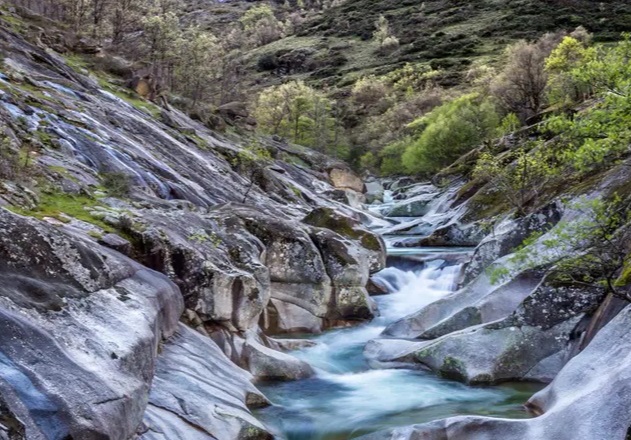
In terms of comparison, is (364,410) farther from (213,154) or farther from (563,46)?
(563,46)

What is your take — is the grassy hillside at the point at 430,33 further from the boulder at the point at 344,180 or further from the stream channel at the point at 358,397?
the stream channel at the point at 358,397

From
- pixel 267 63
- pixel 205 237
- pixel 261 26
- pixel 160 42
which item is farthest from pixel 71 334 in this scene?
pixel 261 26

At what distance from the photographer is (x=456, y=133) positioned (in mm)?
53781

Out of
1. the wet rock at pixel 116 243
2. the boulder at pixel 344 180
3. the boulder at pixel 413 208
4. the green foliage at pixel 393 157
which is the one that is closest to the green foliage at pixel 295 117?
the green foliage at pixel 393 157

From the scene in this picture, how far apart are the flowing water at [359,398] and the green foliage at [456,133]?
133 ft

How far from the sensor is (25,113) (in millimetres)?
19141

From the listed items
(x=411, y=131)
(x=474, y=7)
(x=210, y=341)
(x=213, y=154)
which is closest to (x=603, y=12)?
(x=474, y=7)

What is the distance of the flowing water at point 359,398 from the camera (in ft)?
37.1

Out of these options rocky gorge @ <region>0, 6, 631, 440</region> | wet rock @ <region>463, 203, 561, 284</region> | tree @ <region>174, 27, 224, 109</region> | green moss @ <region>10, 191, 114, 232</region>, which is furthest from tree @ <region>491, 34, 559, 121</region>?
green moss @ <region>10, 191, 114, 232</region>

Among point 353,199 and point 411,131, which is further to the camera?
point 411,131

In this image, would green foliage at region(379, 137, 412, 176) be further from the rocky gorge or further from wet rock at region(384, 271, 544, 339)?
wet rock at region(384, 271, 544, 339)

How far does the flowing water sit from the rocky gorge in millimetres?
58

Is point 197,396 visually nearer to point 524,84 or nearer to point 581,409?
point 581,409

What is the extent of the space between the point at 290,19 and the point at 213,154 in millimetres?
162835
